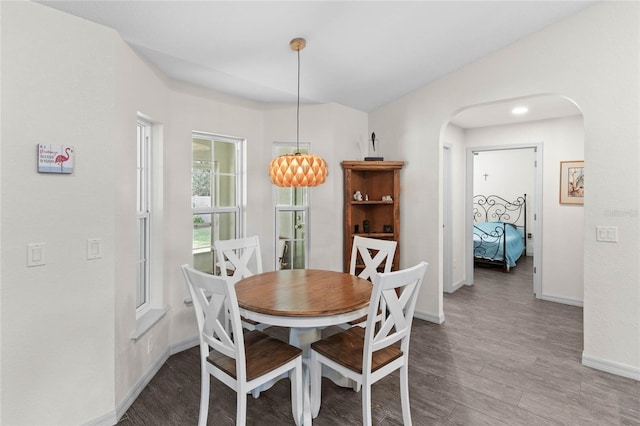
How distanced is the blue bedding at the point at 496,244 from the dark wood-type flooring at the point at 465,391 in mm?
2860

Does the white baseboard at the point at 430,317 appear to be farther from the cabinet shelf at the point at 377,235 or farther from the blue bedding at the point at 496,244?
the blue bedding at the point at 496,244

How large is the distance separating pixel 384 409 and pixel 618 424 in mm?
1419

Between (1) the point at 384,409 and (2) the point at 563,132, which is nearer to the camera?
(1) the point at 384,409

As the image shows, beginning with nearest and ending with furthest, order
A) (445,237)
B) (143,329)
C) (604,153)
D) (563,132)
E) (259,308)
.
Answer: (259,308)
(143,329)
(604,153)
(563,132)
(445,237)

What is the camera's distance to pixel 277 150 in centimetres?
371

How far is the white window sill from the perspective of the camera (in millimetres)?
2280

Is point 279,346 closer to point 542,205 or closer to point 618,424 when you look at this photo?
point 618,424

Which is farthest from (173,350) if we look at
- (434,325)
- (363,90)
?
(363,90)

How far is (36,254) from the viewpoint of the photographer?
174 centimetres

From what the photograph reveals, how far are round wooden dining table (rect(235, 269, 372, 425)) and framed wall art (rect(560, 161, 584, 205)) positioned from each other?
3582 mm

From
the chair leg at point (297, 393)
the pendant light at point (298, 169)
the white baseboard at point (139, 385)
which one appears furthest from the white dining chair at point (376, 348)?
the white baseboard at point (139, 385)

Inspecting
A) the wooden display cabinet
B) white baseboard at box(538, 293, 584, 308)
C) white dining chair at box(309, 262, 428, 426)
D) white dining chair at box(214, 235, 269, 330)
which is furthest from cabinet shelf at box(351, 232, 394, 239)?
white baseboard at box(538, 293, 584, 308)

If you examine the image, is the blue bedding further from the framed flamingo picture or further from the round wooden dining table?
the framed flamingo picture

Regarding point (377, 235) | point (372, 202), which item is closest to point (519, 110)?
point (372, 202)
